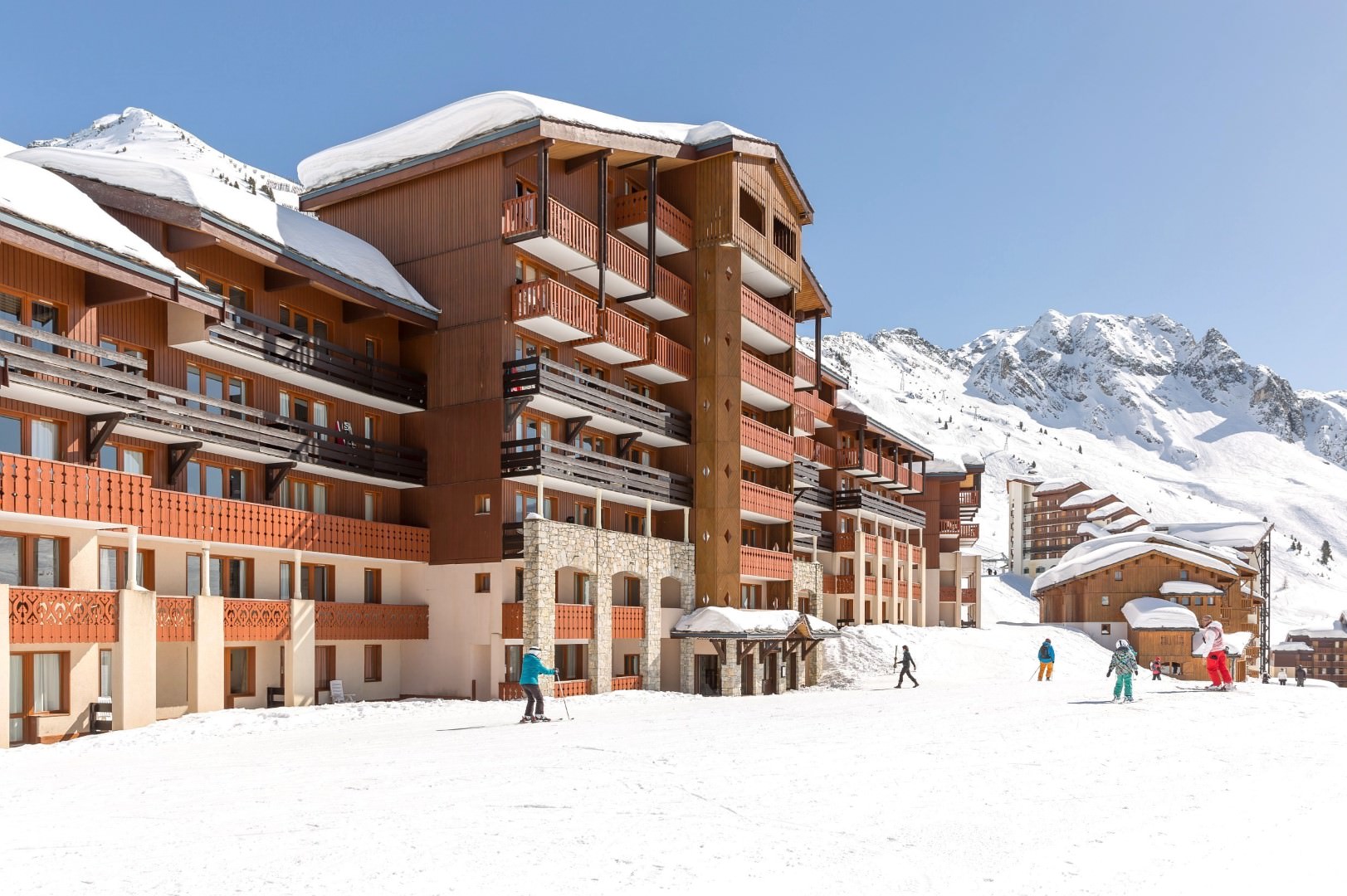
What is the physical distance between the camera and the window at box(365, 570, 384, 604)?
3656 cm

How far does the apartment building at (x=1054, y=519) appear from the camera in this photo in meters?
132

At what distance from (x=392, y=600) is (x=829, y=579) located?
108ft

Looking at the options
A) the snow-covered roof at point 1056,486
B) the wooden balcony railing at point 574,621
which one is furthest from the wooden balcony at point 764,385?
the snow-covered roof at point 1056,486

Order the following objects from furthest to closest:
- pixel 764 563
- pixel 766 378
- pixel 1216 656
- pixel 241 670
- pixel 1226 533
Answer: pixel 1226 533
pixel 766 378
pixel 764 563
pixel 1216 656
pixel 241 670

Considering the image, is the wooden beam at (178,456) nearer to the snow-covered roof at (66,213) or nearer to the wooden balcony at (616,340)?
the snow-covered roof at (66,213)

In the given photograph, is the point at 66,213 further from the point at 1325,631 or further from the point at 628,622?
the point at 1325,631

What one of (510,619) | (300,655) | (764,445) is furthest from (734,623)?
(300,655)

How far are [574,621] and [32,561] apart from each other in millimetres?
16223

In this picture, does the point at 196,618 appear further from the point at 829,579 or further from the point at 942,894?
the point at 829,579

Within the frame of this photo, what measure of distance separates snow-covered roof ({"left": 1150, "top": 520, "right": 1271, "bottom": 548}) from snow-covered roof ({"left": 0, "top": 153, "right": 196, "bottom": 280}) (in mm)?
97363

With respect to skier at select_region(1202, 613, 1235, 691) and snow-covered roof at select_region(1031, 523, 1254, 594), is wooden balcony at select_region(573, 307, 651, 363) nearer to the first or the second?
skier at select_region(1202, 613, 1235, 691)

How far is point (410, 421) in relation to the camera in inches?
1502

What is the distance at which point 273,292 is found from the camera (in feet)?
110

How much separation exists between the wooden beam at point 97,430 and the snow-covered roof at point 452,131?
47.8 ft
